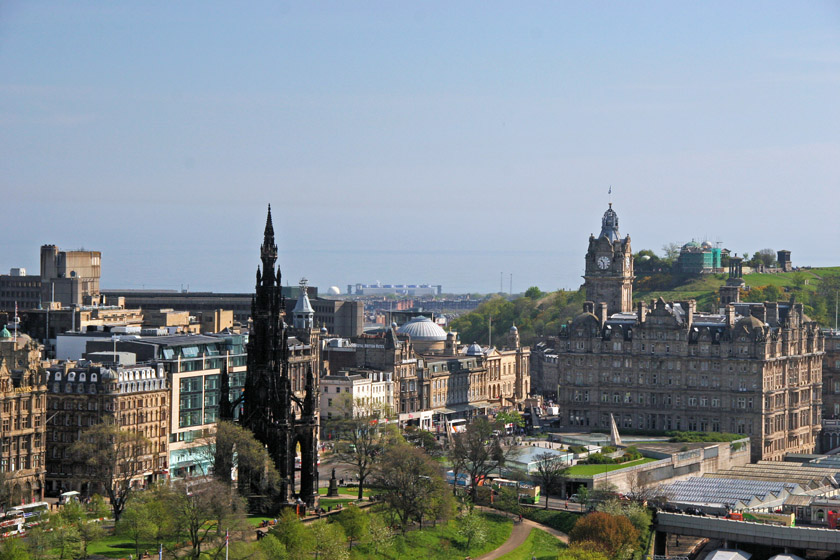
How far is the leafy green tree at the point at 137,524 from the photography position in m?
138

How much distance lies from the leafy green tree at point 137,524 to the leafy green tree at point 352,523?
17.2 metres

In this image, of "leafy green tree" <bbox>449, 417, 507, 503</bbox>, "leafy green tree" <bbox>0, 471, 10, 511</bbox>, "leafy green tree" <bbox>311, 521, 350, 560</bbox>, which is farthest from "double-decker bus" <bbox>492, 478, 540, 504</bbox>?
"leafy green tree" <bbox>0, 471, 10, 511</bbox>

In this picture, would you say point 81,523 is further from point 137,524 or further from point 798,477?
point 798,477

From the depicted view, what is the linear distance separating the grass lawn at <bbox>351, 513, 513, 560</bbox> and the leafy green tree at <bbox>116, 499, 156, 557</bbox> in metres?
18.7

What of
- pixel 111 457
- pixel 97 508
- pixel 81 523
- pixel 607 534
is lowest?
A: pixel 607 534

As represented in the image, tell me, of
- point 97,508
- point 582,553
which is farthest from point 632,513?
point 97,508

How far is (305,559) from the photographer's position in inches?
5408

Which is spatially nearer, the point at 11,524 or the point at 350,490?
the point at 11,524

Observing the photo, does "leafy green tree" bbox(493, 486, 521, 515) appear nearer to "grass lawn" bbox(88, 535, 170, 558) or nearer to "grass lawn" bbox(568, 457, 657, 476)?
"grass lawn" bbox(568, 457, 657, 476)

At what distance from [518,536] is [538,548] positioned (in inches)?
138

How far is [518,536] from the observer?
165125 mm

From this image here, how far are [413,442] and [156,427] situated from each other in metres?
31.9

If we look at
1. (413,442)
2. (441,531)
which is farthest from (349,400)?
(441,531)

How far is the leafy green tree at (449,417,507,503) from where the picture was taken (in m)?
177
